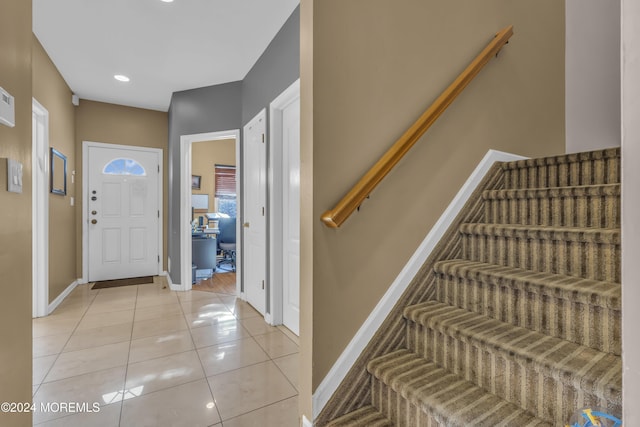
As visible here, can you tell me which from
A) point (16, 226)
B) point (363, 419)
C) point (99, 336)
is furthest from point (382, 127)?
point (99, 336)

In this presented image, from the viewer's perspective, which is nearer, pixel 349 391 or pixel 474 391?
pixel 474 391

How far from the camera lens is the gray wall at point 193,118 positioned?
3.82 m

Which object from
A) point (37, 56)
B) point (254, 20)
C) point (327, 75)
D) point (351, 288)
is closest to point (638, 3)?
point (327, 75)

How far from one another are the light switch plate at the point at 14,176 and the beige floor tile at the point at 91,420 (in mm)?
1198

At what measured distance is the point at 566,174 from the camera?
5.51 ft

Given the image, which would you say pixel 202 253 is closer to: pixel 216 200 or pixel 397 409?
pixel 216 200

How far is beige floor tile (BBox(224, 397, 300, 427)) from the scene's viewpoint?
1.54m

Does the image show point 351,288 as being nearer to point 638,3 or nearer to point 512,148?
point 638,3

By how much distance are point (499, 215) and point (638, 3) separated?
155 cm

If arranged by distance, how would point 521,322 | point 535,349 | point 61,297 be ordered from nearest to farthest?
point 535,349 → point 521,322 → point 61,297

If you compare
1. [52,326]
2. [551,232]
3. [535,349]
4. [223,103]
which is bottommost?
[52,326]

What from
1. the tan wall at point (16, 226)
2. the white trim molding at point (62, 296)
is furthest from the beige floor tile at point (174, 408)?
the white trim molding at point (62, 296)

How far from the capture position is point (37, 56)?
9.70 ft

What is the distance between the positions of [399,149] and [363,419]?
119cm
